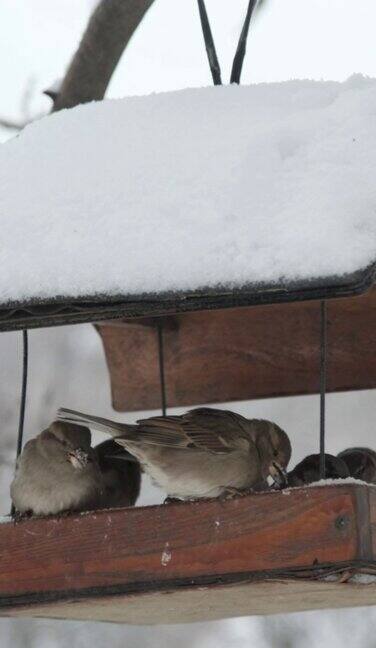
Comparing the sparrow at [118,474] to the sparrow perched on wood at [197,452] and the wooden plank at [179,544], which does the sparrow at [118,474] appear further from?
the wooden plank at [179,544]

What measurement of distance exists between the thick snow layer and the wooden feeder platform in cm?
49

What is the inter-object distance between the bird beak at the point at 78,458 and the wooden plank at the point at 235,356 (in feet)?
2.69

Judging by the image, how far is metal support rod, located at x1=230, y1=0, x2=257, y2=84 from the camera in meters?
3.75

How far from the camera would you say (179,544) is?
3029mm

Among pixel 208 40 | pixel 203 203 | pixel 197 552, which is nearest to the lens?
pixel 197 552

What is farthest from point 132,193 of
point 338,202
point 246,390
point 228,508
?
point 246,390

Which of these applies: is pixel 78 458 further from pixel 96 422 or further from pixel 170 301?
pixel 170 301

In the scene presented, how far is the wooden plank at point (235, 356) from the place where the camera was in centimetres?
444

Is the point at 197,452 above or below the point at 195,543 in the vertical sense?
above

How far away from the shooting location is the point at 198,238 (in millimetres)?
3123

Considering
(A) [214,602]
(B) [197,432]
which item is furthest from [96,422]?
(A) [214,602]

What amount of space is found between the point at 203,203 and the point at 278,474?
31.5 inches

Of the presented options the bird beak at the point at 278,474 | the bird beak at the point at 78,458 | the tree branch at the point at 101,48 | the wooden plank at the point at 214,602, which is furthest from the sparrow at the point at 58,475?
the tree branch at the point at 101,48

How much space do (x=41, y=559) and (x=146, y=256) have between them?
2.35 ft
